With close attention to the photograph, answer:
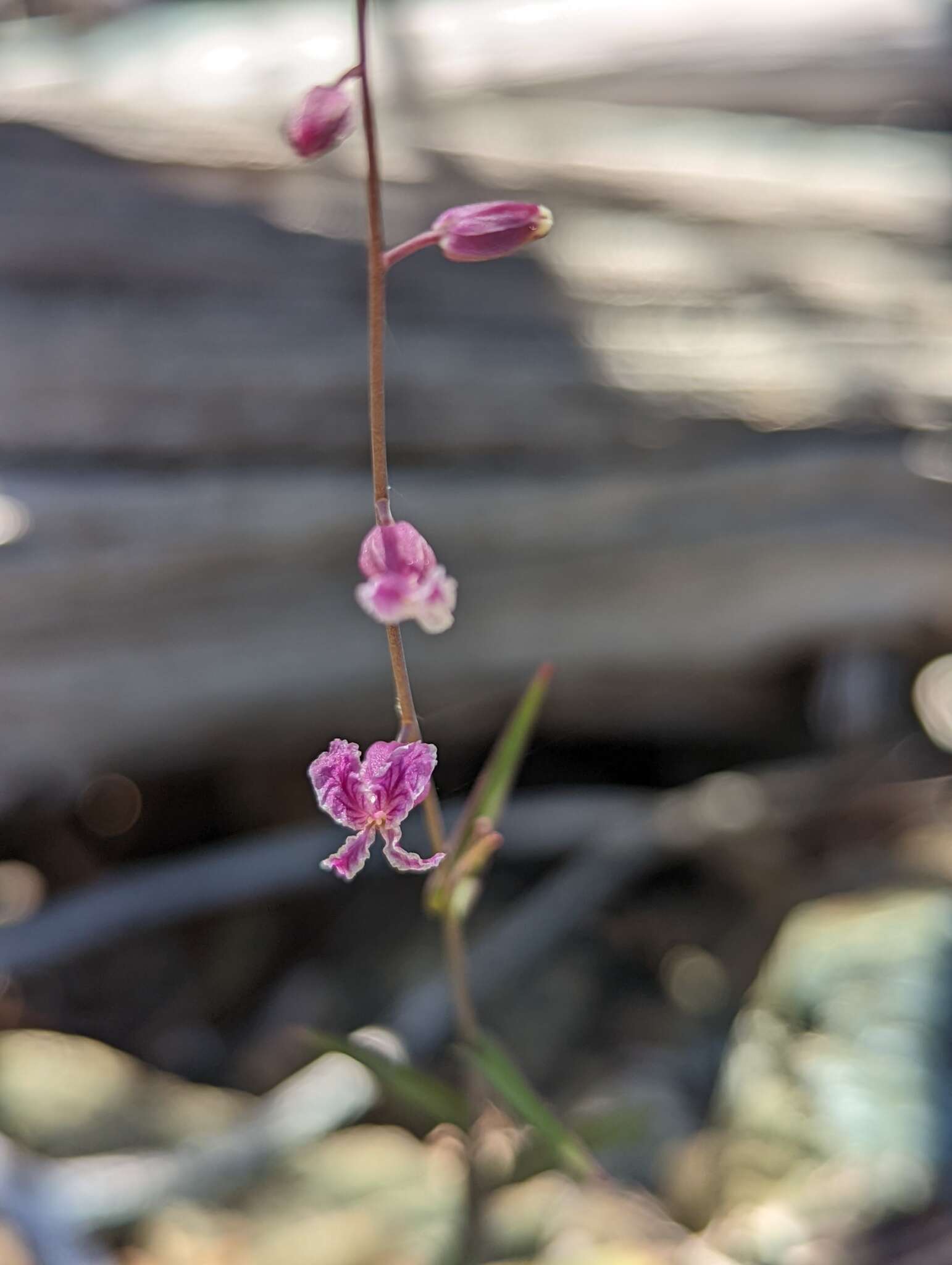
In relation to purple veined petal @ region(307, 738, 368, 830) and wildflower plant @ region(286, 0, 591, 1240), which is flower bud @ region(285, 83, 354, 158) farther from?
purple veined petal @ region(307, 738, 368, 830)

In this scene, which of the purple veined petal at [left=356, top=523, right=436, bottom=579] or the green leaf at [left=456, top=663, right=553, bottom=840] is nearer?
the purple veined petal at [left=356, top=523, right=436, bottom=579]

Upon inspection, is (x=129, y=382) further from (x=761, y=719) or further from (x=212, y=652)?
(x=761, y=719)

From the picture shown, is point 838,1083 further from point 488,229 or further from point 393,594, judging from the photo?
point 488,229

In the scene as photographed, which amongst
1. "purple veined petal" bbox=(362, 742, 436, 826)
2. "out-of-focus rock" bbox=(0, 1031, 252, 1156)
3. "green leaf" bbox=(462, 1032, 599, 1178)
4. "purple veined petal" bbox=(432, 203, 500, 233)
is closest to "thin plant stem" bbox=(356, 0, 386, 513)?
"purple veined petal" bbox=(432, 203, 500, 233)

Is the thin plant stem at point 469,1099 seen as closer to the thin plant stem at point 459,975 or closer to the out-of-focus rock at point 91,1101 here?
the thin plant stem at point 459,975

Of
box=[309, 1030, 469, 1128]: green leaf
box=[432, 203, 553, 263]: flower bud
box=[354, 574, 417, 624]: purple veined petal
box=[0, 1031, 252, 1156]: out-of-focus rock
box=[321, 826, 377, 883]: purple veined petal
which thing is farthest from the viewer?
box=[0, 1031, 252, 1156]: out-of-focus rock

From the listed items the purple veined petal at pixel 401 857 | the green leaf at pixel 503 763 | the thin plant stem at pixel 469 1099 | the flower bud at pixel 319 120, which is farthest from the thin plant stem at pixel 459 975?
the flower bud at pixel 319 120

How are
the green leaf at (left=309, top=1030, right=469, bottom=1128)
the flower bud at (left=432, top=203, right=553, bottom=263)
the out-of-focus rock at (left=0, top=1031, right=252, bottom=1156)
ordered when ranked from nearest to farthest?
the flower bud at (left=432, top=203, right=553, bottom=263)
the green leaf at (left=309, top=1030, right=469, bottom=1128)
the out-of-focus rock at (left=0, top=1031, right=252, bottom=1156)

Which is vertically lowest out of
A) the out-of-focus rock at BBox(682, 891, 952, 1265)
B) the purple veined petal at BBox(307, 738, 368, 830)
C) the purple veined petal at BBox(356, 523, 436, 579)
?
the out-of-focus rock at BBox(682, 891, 952, 1265)
